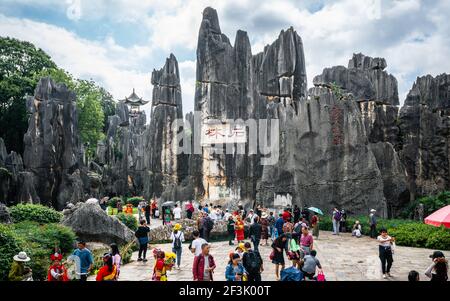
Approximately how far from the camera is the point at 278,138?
25.5 m

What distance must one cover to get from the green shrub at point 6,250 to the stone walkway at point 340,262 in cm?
261

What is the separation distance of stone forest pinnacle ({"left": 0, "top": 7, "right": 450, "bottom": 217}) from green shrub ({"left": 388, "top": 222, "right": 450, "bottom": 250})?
165 inches

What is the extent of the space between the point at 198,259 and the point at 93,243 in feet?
24.7

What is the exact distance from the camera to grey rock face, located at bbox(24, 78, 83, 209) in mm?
31469

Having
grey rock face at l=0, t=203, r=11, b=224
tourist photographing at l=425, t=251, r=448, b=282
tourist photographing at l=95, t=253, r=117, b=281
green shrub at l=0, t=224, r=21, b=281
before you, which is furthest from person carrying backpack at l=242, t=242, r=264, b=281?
grey rock face at l=0, t=203, r=11, b=224

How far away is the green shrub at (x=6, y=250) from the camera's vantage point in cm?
903

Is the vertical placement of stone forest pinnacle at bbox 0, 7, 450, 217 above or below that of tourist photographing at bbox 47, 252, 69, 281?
above

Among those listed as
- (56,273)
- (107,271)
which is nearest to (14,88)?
(56,273)

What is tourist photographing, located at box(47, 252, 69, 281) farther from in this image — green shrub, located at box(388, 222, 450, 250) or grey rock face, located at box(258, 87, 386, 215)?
grey rock face, located at box(258, 87, 386, 215)

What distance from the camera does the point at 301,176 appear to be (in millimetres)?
21844

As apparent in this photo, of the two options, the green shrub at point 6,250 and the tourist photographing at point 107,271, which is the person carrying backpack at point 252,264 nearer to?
the tourist photographing at point 107,271

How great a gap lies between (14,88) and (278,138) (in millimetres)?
26823
